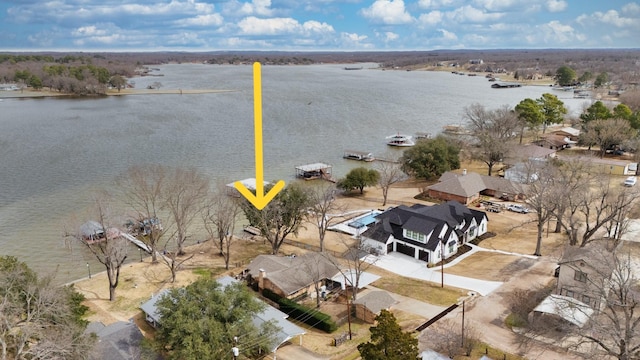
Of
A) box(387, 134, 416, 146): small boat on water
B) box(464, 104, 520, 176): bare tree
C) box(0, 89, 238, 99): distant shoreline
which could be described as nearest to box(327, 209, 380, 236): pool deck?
box(464, 104, 520, 176): bare tree

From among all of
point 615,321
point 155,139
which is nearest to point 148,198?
point 615,321

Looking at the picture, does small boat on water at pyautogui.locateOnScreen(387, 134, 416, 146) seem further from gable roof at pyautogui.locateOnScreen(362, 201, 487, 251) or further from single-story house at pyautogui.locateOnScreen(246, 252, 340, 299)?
single-story house at pyautogui.locateOnScreen(246, 252, 340, 299)

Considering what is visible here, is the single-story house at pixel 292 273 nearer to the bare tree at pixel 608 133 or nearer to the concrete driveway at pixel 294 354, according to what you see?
the concrete driveway at pixel 294 354

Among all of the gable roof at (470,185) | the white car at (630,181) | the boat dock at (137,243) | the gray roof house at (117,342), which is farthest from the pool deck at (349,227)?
the white car at (630,181)

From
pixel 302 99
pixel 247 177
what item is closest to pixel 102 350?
pixel 247 177

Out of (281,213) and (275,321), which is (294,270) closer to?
(281,213)

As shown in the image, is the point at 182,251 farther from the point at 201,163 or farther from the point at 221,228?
the point at 201,163
